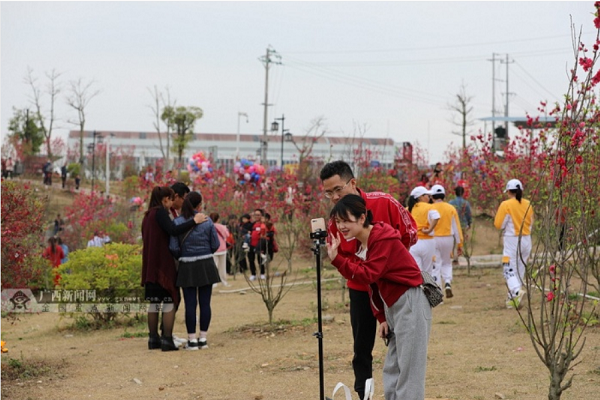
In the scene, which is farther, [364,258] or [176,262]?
[176,262]

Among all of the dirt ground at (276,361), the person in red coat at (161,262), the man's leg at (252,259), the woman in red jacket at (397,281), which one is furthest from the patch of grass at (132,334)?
the man's leg at (252,259)

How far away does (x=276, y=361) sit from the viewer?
862cm

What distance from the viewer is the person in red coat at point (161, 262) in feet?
31.4

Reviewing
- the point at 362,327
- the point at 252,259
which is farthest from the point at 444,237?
the point at 252,259

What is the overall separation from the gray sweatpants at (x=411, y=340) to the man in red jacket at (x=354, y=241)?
0.52 metres

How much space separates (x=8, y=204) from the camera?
8.91 metres

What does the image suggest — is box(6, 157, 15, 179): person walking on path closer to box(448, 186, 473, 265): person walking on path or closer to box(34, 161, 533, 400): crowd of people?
box(34, 161, 533, 400): crowd of people

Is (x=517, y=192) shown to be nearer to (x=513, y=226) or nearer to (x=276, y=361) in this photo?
(x=513, y=226)

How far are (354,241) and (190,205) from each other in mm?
4283

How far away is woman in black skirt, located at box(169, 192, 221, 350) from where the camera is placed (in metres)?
9.59

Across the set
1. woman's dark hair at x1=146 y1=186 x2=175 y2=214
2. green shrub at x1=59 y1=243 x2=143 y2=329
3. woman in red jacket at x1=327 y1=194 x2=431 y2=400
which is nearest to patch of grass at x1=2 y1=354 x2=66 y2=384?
woman's dark hair at x1=146 y1=186 x2=175 y2=214

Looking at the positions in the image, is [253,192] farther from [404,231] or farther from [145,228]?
[404,231]

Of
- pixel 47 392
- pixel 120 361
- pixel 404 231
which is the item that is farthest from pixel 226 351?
pixel 404 231

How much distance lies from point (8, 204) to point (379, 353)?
392 cm
